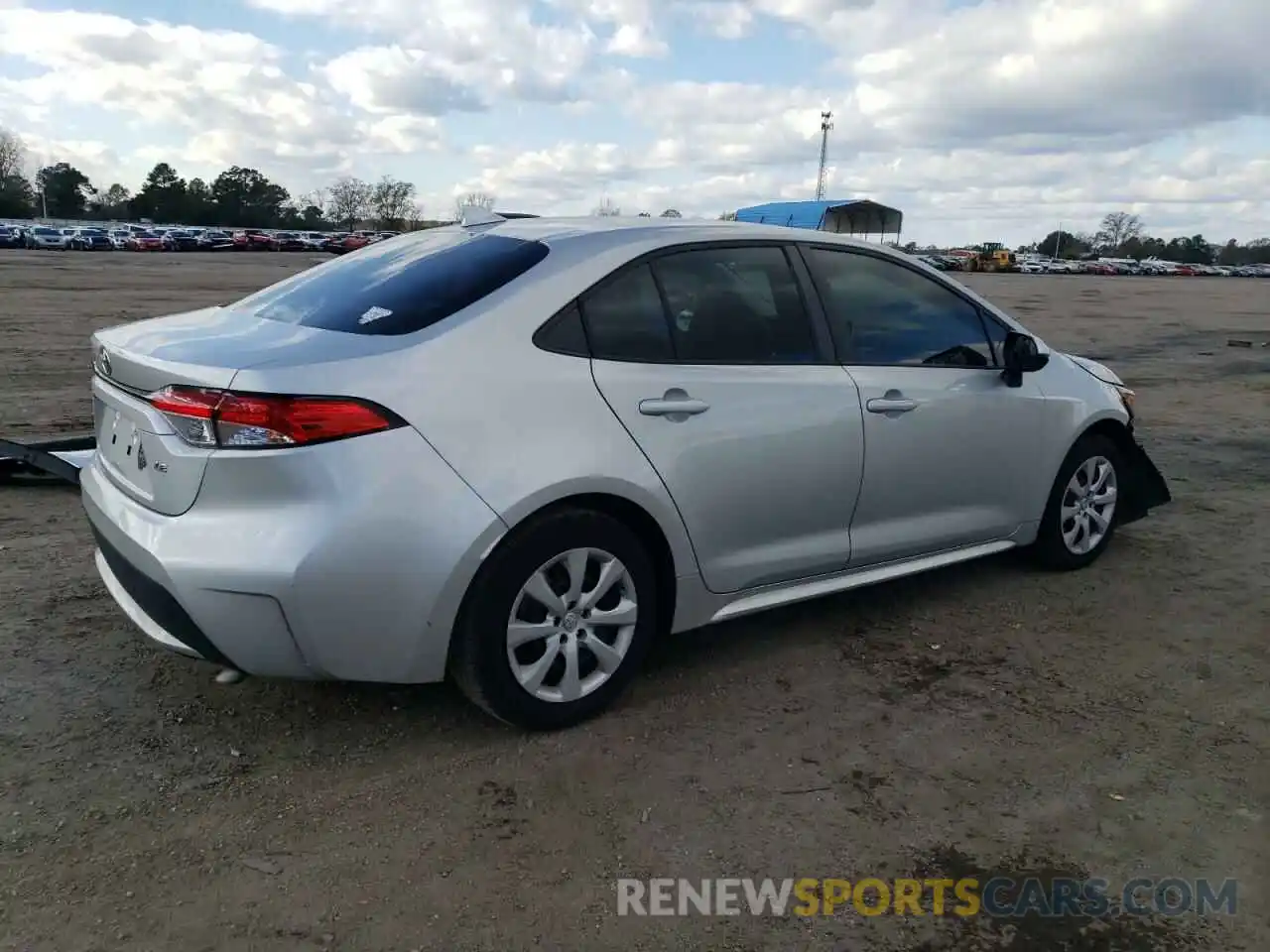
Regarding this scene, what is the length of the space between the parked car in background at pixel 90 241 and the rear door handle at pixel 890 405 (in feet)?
209

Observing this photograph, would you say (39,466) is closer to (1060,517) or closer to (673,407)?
(673,407)

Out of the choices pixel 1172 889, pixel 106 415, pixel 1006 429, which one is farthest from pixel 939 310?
pixel 106 415

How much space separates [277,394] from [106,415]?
37.7 inches

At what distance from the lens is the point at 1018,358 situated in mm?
4461

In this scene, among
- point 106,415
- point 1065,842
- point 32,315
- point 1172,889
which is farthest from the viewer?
point 32,315

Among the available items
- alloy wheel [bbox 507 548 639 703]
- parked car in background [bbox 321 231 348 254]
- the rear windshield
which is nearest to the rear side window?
the rear windshield

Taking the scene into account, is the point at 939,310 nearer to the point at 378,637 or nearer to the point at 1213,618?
the point at 1213,618

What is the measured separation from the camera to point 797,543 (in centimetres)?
380

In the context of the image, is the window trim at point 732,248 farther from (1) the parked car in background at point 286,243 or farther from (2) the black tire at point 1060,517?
(1) the parked car in background at point 286,243

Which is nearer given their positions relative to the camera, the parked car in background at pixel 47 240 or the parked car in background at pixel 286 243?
the parked car in background at pixel 47 240

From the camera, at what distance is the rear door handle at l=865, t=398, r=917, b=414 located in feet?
12.9

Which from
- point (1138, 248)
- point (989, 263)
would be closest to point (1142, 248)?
point (1138, 248)

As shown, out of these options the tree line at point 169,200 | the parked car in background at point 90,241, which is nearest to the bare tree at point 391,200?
the tree line at point 169,200

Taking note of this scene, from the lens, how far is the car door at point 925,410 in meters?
3.99
